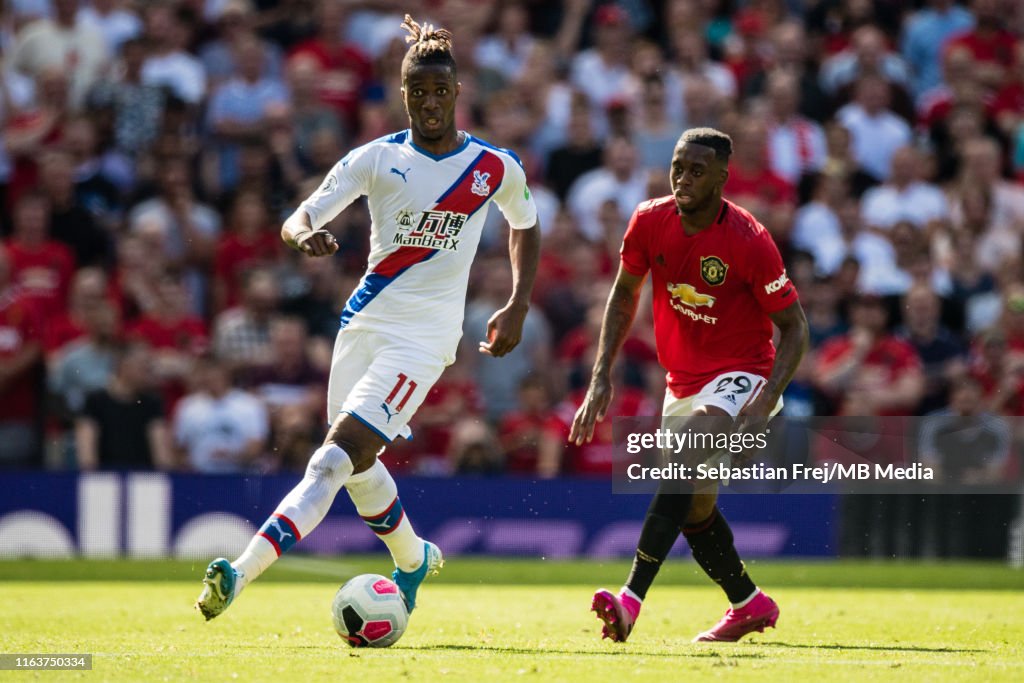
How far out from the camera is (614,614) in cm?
782

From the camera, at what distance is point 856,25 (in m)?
18.8

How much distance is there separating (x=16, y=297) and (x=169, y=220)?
82.1 inches

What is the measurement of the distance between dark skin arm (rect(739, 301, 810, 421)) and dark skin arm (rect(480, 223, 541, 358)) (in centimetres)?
128

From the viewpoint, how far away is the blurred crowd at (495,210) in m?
14.6

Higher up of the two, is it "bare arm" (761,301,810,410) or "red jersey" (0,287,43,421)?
"bare arm" (761,301,810,410)

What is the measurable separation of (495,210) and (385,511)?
8372 mm

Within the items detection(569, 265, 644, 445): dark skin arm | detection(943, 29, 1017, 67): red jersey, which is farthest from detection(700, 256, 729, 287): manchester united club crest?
detection(943, 29, 1017, 67): red jersey

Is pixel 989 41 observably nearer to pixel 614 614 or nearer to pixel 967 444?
pixel 967 444

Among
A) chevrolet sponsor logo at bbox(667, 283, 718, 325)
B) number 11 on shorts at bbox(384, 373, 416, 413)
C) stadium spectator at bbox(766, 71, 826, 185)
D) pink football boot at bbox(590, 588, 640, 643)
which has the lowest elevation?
pink football boot at bbox(590, 588, 640, 643)

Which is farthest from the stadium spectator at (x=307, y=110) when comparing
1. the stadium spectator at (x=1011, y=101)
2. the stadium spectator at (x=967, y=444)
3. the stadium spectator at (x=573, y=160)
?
the stadium spectator at (x=1011, y=101)

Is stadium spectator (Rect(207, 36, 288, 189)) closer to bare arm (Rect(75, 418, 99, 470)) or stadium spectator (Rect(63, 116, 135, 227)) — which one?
stadium spectator (Rect(63, 116, 135, 227))

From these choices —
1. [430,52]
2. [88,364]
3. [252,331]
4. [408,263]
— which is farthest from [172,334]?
[430,52]

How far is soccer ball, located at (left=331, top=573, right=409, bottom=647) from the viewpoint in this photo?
7.65 meters

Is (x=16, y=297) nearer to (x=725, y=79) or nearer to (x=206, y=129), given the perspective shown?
(x=206, y=129)
